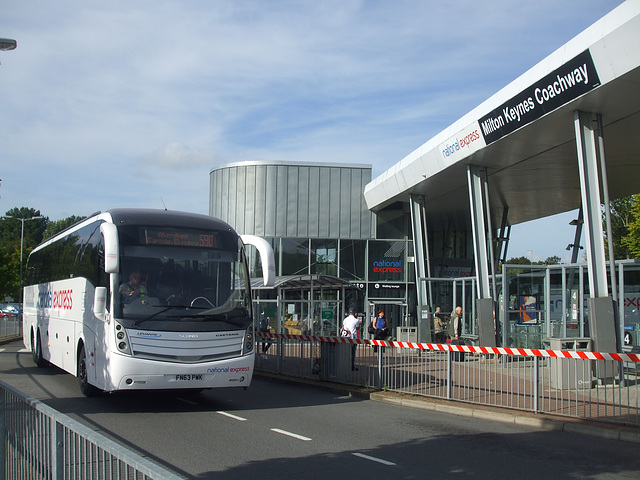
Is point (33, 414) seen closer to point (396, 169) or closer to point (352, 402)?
point (352, 402)

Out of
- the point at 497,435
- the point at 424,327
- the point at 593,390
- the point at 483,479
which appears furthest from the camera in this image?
the point at 424,327

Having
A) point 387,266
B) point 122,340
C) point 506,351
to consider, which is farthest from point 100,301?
point 387,266

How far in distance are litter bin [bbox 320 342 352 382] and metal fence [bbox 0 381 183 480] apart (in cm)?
1075

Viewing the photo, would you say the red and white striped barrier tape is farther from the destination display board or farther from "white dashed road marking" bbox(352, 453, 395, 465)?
the destination display board

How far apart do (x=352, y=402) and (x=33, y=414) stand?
949 centimetres

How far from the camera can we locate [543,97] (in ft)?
54.4

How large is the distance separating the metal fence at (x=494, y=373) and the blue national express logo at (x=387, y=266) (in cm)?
1857

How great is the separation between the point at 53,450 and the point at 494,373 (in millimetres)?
10054

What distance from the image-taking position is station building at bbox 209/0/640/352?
51.4ft

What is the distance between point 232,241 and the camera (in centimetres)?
1294

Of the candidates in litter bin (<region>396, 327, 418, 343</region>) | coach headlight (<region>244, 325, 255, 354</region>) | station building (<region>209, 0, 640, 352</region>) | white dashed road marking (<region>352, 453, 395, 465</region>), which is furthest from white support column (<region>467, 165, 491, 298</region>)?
white dashed road marking (<region>352, 453, 395, 465</region>)

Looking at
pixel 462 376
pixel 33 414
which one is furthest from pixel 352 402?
pixel 33 414

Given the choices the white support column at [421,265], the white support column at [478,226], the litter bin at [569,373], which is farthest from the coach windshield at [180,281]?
the white support column at [421,265]

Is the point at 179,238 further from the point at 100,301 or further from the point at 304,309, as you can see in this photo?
the point at 304,309
